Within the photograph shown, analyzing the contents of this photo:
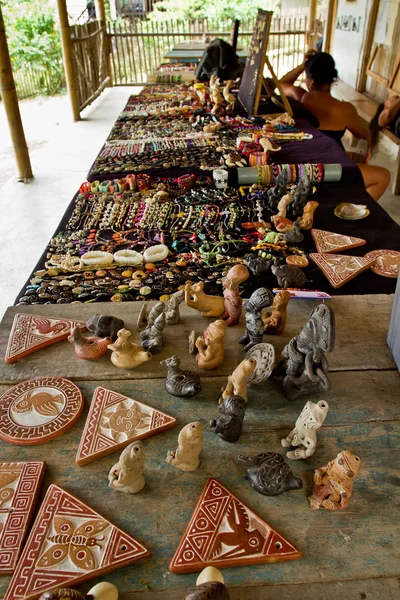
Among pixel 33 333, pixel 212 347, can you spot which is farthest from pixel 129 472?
pixel 33 333

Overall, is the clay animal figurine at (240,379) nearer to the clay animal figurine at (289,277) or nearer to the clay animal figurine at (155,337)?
the clay animal figurine at (155,337)

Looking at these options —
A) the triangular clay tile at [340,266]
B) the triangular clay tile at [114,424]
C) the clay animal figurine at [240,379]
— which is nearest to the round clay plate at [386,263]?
the triangular clay tile at [340,266]

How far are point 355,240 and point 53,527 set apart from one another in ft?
6.02

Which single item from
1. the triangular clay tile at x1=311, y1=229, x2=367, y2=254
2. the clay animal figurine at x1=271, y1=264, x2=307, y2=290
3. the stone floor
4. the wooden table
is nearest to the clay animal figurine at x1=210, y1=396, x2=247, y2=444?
the wooden table

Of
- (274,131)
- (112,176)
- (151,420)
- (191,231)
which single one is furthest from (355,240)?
(274,131)

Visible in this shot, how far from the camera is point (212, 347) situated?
1426 mm

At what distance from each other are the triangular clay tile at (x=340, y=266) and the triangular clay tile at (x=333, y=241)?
0.10 metres

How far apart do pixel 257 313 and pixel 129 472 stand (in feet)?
2.14

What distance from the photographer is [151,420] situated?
4.14 feet

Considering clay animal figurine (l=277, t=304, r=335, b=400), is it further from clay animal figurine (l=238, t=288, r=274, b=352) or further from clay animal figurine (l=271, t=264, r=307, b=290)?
clay animal figurine (l=271, t=264, r=307, b=290)

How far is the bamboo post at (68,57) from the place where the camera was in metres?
7.07

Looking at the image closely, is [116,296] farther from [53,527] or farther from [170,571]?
[170,571]

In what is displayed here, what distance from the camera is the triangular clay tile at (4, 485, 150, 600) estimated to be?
923 millimetres

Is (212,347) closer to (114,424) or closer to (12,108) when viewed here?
(114,424)
